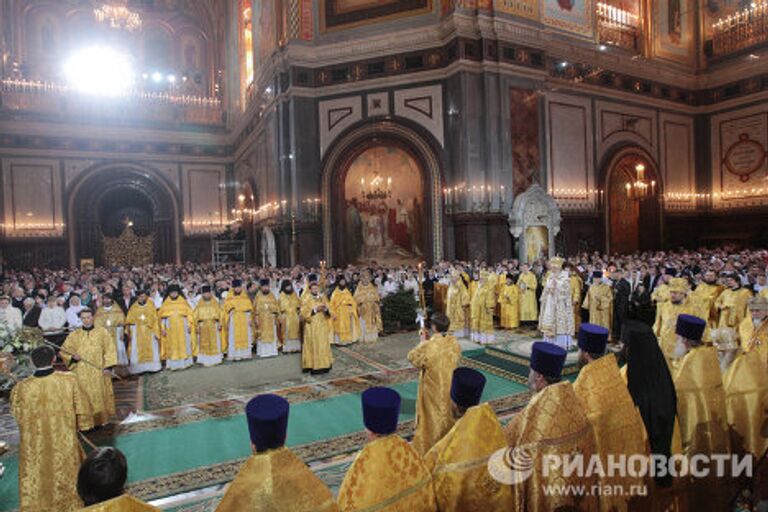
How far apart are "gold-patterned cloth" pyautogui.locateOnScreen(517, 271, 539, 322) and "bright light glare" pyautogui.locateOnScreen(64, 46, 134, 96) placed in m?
26.6

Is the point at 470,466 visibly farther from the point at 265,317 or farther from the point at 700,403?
the point at 265,317

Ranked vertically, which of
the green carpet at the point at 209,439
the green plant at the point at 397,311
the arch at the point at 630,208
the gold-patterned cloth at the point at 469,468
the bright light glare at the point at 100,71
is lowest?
the green carpet at the point at 209,439

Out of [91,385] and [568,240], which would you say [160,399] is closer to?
[91,385]

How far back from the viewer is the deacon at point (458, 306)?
1191 cm

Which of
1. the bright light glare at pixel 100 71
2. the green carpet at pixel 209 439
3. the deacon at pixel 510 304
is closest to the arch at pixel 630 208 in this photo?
the deacon at pixel 510 304

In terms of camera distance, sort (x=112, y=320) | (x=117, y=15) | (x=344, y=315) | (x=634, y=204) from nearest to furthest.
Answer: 1. (x=112, y=320)
2. (x=344, y=315)
3. (x=117, y=15)
4. (x=634, y=204)

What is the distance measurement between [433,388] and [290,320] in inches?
266

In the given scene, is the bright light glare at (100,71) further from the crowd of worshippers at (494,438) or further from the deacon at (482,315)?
the crowd of worshippers at (494,438)

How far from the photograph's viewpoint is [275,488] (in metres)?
2.29

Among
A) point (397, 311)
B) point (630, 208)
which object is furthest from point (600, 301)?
point (630, 208)

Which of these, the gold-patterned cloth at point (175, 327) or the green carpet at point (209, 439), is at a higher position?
the gold-patterned cloth at point (175, 327)

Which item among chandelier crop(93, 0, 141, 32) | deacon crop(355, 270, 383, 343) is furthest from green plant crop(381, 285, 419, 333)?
chandelier crop(93, 0, 141, 32)

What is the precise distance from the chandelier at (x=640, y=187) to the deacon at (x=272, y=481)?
23.9 meters

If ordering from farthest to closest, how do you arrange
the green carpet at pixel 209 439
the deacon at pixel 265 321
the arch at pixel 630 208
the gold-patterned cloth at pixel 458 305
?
the arch at pixel 630 208, the gold-patterned cloth at pixel 458 305, the deacon at pixel 265 321, the green carpet at pixel 209 439
